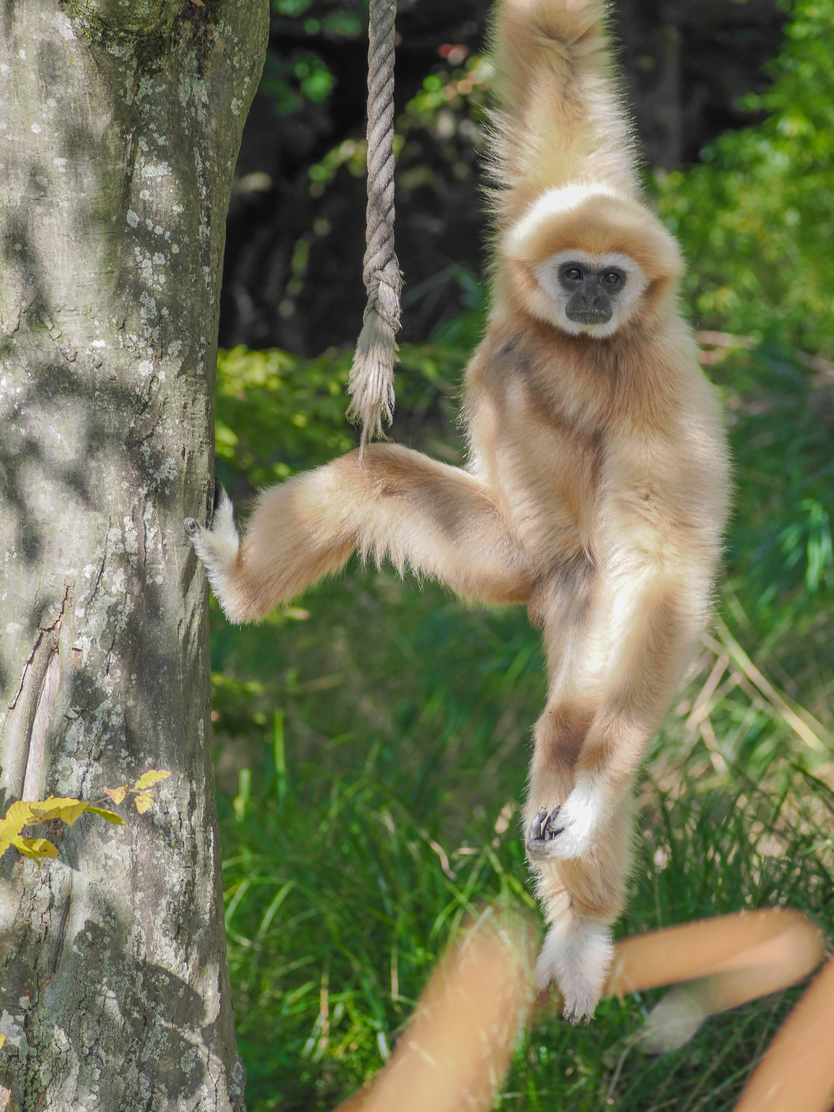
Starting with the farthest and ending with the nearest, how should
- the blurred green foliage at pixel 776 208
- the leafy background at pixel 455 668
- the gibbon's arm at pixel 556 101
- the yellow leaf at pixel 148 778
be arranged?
the blurred green foliage at pixel 776 208, the leafy background at pixel 455 668, the gibbon's arm at pixel 556 101, the yellow leaf at pixel 148 778

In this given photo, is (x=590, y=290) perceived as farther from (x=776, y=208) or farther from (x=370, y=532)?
(x=776, y=208)

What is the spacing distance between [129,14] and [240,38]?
0.30m

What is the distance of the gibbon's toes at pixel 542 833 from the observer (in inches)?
97.0

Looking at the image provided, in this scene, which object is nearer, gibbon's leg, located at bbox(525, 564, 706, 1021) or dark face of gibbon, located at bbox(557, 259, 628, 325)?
gibbon's leg, located at bbox(525, 564, 706, 1021)

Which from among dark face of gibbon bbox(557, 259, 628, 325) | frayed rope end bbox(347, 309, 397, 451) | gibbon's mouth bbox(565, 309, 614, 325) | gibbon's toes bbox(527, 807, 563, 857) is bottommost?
gibbon's toes bbox(527, 807, 563, 857)

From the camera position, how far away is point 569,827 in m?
2.48

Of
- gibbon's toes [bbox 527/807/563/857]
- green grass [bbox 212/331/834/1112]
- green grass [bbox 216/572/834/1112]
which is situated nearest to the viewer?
gibbon's toes [bbox 527/807/563/857]

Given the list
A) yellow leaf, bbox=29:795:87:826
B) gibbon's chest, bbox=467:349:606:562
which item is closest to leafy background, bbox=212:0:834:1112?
gibbon's chest, bbox=467:349:606:562

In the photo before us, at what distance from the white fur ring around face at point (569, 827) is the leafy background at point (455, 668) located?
134cm

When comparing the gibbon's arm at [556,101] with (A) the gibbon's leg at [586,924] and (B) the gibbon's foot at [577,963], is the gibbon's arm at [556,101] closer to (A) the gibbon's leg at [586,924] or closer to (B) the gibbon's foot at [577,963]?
(A) the gibbon's leg at [586,924]

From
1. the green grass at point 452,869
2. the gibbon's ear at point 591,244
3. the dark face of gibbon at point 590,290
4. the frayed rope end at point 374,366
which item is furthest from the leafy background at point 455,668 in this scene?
the frayed rope end at point 374,366

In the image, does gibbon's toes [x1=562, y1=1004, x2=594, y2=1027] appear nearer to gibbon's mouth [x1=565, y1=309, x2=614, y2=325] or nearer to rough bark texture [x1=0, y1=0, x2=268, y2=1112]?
rough bark texture [x1=0, y1=0, x2=268, y2=1112]

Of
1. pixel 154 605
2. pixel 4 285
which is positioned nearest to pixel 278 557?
pixel 154 605

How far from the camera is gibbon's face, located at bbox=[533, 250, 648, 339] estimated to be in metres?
2.75
